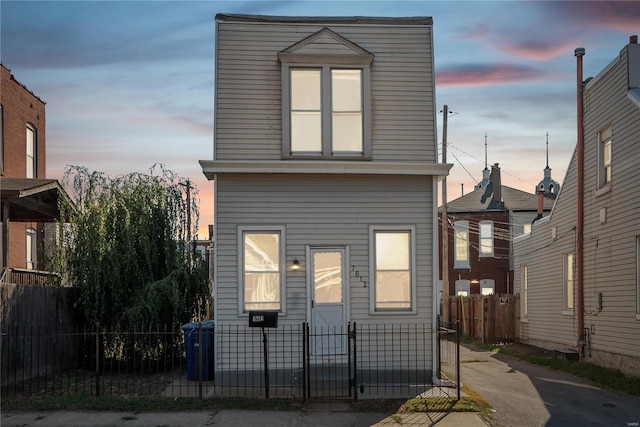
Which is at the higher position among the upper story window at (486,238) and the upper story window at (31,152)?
the upper story window at (31,152)

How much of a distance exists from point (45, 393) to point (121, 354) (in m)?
3.12

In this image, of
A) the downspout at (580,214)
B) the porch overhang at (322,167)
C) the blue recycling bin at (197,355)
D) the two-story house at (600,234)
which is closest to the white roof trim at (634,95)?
the two-story house at (600,234)

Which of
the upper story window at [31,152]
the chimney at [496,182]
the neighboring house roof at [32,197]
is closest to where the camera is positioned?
the neighboring house roof at [32,197]

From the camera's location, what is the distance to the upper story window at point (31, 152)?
82.0ft

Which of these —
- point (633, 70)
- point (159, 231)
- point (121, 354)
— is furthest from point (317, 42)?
point (121, 354)

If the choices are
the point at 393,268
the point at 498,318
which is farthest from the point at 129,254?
the point at 498,318

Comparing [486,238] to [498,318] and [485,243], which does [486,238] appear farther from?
[498,318]

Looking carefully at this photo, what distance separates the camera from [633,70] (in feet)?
51.7

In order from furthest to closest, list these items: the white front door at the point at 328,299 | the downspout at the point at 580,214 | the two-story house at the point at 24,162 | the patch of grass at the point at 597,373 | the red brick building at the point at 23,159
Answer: the red brick building at the point at 23,159 → the two-story house at the point at 24,162 → the downspout at the point at 580,214 → the patch of grass at the point at 597,373 → the white front door at the point at 328,299

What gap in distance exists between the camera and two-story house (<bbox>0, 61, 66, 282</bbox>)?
18.3 m

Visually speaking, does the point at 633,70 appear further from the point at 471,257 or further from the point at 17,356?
the point at 471,257

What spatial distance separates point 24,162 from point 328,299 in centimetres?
1509

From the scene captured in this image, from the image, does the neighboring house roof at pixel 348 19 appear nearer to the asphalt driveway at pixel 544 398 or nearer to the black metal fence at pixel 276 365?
the black metal fence at pixel 276 365

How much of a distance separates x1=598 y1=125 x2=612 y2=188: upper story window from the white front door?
7.52 meters
